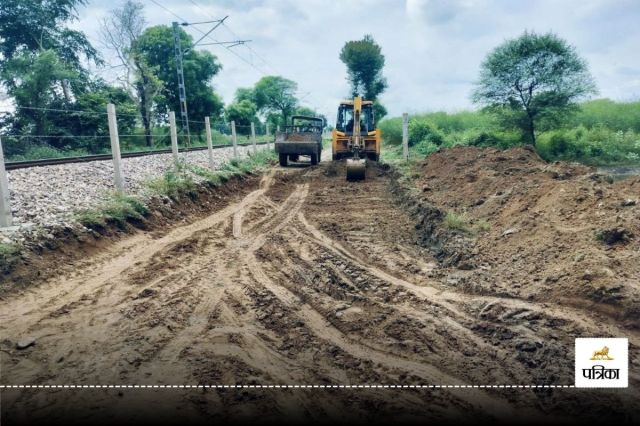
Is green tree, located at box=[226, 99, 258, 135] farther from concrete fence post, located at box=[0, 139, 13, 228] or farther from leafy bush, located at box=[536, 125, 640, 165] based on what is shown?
concrete fence post, located at box=[0, 139, 13, 228]

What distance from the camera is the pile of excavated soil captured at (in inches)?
156

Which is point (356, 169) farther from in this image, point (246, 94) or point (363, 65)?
point (246, 94)

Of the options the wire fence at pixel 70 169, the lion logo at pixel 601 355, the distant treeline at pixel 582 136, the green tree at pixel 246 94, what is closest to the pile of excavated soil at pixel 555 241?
the lion logo at pixel 601 355

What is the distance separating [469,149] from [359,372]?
1288 cm

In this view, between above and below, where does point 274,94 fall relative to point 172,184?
above

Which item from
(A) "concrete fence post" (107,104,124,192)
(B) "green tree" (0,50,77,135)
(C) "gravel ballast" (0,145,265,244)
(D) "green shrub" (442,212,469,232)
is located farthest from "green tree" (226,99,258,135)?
(D) "green shrub" (442,212,469,232)

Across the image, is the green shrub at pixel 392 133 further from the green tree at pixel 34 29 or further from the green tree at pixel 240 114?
the green tree at pixel 34 29

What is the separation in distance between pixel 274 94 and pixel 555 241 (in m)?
59.8

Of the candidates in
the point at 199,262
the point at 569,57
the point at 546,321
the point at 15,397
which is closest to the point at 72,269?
the point at 199,262

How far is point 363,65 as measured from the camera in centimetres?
4384

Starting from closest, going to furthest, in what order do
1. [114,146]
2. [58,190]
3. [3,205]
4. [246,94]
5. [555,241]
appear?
[555,241], [3,205], [58,190], [114,146], [246,94]

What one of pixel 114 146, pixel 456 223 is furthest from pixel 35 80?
pixel 456 223

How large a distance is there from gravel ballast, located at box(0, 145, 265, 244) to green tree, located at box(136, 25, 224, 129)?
21.4 metres

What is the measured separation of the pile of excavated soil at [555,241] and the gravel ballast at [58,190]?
557 centimetres
